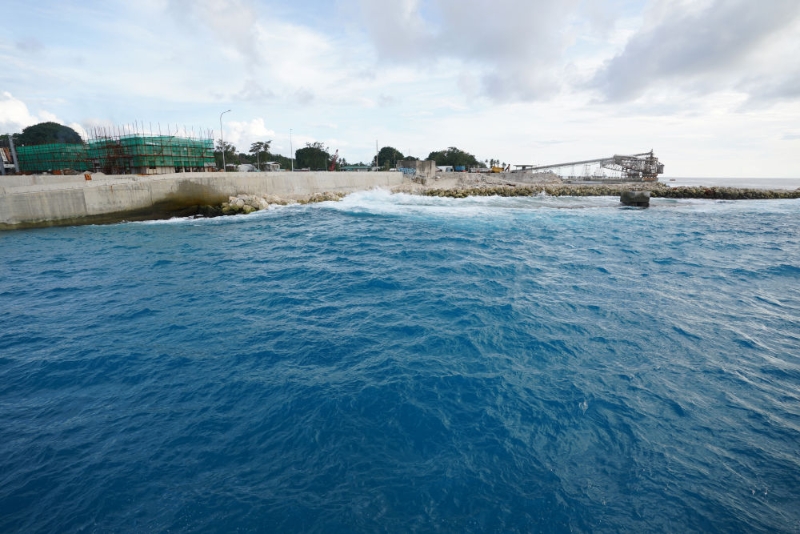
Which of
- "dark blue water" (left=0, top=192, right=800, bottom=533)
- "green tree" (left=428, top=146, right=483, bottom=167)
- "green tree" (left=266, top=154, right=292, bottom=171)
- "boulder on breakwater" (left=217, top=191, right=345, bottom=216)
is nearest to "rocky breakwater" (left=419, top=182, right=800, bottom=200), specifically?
"boulder on breakwater" (left=217, top=191, right=345, bottom=216)

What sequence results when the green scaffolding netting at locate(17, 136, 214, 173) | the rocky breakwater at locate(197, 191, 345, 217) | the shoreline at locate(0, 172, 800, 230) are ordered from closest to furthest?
the shoreline at locate(0, 172, 800, 230), the rocky breakwater at locate(197, 191, 345, 217), the green scaffolding netting at locate(17, 136, 214, 173)

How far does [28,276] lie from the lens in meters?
14.4

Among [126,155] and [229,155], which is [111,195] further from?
[229,155]

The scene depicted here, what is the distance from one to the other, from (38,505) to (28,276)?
14100 mm

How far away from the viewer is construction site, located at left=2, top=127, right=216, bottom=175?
41.1 metres

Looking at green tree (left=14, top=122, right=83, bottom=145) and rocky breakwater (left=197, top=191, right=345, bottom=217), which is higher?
green tree (left=14, top=122, right=83, bottom=145)

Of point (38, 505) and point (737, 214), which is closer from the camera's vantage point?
point (38, 505)

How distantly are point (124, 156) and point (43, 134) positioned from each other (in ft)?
315

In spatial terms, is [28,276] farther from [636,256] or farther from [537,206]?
[537,206]

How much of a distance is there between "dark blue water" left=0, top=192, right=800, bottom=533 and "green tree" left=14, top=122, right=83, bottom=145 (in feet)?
402

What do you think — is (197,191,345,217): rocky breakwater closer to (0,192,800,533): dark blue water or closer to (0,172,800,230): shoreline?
(0,172,800,230): shoreline

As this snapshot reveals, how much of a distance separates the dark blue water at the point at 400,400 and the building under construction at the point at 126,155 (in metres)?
31.9

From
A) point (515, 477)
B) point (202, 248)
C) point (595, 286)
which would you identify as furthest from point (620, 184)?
point (515, 477)

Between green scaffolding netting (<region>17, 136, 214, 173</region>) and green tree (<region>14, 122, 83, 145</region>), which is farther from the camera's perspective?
A: green tree (<region>14, 122, 83, 145</region>)
